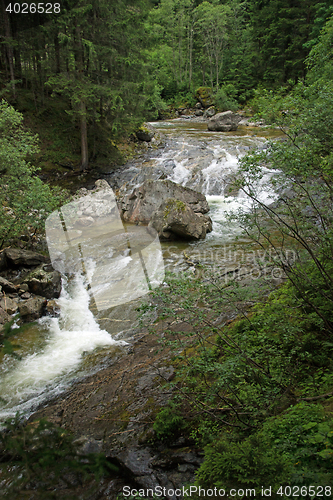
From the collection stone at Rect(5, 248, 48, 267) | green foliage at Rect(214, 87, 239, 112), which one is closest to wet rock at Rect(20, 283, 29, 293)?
stone at Rect(5, 248, 48, 267)

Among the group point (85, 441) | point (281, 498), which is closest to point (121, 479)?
point (85, 441)

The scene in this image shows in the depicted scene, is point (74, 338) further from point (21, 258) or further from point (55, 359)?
point (21, 258)

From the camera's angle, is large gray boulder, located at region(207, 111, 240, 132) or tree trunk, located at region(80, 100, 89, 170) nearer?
tree trunk, located at region(80, 100, 89, 170)

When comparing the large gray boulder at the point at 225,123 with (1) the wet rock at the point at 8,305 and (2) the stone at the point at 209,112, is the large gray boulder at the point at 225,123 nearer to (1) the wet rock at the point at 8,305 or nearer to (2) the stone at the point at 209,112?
(2) the stone at the point at 209,112

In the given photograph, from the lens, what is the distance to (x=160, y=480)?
3141 mm

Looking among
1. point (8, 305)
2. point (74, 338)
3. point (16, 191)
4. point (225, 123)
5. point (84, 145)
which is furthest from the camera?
point (225, 123)

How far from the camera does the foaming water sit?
5234mm

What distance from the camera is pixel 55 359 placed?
20.3 feet

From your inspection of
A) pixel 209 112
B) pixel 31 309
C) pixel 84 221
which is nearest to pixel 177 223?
pixel 84 221

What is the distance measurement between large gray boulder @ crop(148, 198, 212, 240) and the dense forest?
233 cm

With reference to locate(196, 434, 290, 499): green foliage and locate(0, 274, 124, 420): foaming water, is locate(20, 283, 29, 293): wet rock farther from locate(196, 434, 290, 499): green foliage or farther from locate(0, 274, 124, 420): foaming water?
locate(196, 434, 290, 499): green foliage

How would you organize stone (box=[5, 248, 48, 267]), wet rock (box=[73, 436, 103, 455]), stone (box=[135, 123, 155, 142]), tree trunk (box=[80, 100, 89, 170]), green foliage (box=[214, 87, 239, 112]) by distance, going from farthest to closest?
green foliage (box=[214, 87, 239, 112]), stone (box=[135, 123, 155, 142]), tree trunk (box=[80, 100, 89, 170]), stone (box=[5, 248, 48, 267]), wet rock (box=[73, 436, 103, 455])

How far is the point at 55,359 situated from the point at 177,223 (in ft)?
19.6

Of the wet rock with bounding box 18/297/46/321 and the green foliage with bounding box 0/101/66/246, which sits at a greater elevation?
the green foliage with bounding box 0/101/66/246
